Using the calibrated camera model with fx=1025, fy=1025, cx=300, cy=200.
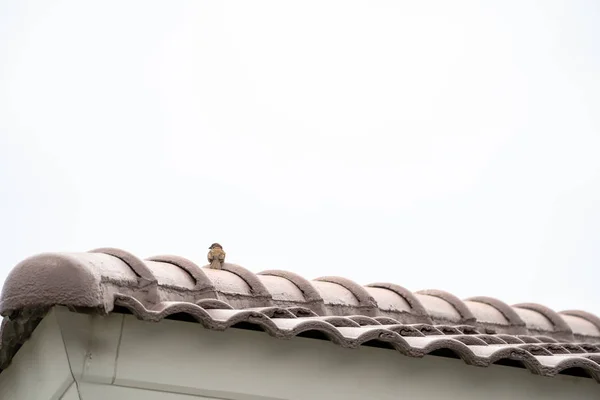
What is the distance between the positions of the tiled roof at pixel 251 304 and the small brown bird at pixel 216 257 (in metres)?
0.04

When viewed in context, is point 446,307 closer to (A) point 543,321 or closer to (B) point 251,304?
(A) point 543,321

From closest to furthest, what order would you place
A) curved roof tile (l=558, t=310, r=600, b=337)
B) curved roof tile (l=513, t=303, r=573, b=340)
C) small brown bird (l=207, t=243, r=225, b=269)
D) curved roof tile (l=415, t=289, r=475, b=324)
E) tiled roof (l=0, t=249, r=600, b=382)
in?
tiled roof (l=0, t=249, r=600, b=382) < small brown bird (l=207, t=243, r=225, b=269) < curved roof tile (l=415, t=289, r=475, b=324) < curved roof tile (l=513, t=303, r=573, b=340) < curved roof tile (l=558, t=310, r=600, b=337)

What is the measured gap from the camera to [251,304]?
455 cm

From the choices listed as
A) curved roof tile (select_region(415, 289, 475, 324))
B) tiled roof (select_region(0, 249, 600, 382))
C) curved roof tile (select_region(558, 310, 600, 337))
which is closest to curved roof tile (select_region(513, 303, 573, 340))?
curved roof tile (select_region(558, 310, 600, 337))

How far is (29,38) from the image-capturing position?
32250 millimetres

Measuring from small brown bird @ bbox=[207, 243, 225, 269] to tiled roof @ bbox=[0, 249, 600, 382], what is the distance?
0.04 m

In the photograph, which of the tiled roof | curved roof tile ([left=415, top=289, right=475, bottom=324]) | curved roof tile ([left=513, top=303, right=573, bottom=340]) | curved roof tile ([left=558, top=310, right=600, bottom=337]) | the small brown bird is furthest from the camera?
curved roof tile ([left=558, top=310, right=600, bottom=337])

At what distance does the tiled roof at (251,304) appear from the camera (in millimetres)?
3256

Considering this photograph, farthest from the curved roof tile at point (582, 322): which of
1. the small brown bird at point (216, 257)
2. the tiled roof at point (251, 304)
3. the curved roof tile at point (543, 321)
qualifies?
the small brown bird at point (216, 257)

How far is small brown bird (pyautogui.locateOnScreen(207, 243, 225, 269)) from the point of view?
15.8 ft

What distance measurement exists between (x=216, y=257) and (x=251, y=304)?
1.23 feet

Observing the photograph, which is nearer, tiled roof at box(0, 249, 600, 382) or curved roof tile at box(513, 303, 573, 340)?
tiled roof at box(0, 249, 600, 382)

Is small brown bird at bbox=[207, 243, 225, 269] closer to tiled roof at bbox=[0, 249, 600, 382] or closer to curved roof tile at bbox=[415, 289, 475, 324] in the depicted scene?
tiled roof at bbox=[0, 249, 600, 382]

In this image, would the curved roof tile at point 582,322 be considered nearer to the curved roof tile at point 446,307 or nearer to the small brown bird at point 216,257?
the curved roof tile at point 446,307
